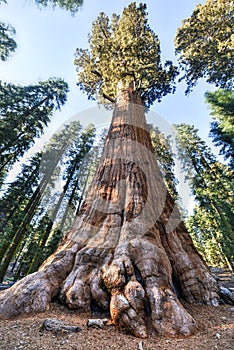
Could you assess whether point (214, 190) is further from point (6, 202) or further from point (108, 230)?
point (6, 202)

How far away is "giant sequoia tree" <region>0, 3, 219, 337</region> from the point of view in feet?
7.08

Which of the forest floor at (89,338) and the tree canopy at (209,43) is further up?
the tree canopy at (209,43)

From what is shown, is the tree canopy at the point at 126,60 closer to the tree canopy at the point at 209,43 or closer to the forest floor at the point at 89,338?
the tree canopy at the point at 209,43

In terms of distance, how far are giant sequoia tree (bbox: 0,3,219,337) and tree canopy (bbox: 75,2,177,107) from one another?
4.69 metres

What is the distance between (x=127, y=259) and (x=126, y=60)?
364 inches

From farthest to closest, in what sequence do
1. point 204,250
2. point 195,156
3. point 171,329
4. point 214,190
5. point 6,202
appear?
1. point 204,250
2. point 195,156
3. point 214,190
4. point 6,202
5. point 171,329

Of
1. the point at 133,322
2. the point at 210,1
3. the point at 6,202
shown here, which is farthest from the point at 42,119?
the point at 133,322

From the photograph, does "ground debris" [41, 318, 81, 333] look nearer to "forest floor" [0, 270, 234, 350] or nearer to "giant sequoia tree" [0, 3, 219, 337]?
"forest floor" [0, 270, 234, 350]

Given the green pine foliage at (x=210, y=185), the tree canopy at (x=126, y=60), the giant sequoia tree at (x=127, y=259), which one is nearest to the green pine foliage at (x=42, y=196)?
the tree canopy at (x=126, y=60)

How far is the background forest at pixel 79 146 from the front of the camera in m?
7.96

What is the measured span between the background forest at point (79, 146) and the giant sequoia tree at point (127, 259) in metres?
5.50

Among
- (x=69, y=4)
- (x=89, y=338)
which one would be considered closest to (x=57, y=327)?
(x=89, y=338)

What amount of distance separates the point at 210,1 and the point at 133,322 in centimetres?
1093

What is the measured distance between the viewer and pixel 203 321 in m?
2.34
